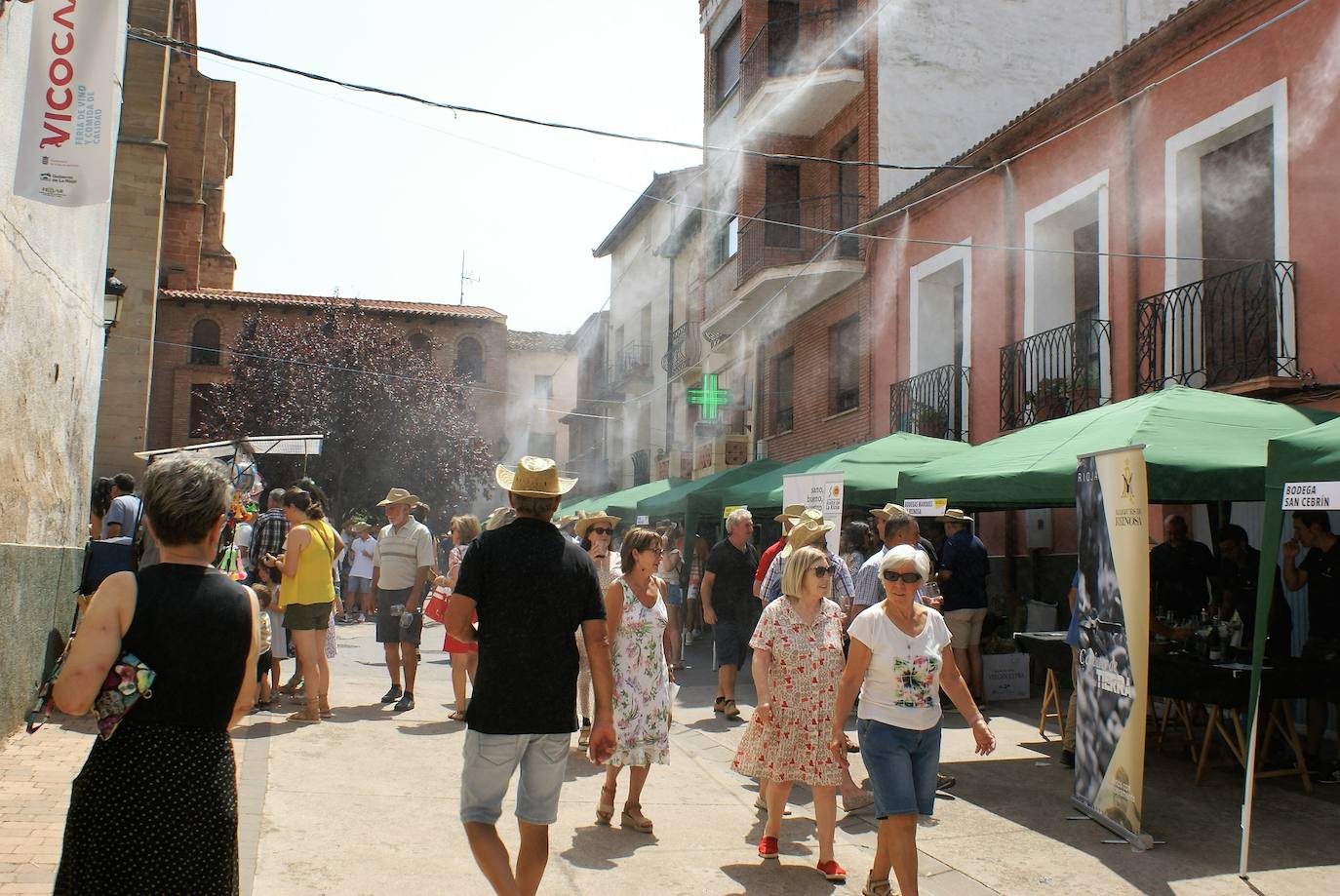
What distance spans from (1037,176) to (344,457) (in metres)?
24.8

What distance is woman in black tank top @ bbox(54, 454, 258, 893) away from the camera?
2.68 metres

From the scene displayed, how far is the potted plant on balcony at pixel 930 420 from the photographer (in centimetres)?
1486

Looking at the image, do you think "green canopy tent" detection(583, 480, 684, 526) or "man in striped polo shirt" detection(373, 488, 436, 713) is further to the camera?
"green canopy tent" detection(583, 480, 684, 526)

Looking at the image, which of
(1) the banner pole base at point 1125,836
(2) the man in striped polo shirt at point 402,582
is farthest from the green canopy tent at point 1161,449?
(2) the man in striped polo shirt at point 402,582

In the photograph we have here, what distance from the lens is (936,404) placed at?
15164 millimetres

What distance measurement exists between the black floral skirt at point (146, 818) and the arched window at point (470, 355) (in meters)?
41.8

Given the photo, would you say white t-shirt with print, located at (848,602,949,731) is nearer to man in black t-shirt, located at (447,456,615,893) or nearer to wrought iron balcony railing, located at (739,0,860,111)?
man in black t-shirt, located at (447,456,615,893)

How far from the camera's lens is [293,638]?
8.59m

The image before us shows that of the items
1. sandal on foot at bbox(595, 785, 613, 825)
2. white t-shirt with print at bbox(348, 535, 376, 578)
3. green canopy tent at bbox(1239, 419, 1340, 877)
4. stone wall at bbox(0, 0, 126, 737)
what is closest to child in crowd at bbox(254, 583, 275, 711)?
stone wall at bbox(0, 0, 126, 737)

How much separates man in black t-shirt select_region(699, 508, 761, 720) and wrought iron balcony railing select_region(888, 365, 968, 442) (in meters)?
5.38

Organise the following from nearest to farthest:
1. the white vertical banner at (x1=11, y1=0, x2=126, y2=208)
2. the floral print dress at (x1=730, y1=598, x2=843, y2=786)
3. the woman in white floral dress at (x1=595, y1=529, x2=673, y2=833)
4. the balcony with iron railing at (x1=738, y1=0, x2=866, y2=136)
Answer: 1. the floral print dress at (x1=730, y1=598, x2=843, y2=786)
2. the woman in white floral dress at (x1=595, y1=529, x2=673, y2=833)
3. the white vertical banner at (x1=11, y1=0, x2=126, y2=208)
4. the balcony with iron railing at (x1=738, y1=0, x2=866, y2=136)

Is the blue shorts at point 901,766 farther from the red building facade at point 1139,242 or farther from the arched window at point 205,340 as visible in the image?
the arched window at point 205,340

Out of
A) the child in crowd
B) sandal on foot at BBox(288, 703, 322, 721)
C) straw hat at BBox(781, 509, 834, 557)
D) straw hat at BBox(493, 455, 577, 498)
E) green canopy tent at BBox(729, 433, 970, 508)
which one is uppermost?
green canopy tent at BBox(729, 433, 970, 508)

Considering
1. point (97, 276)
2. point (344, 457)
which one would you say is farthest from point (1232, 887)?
point (344, 457)
